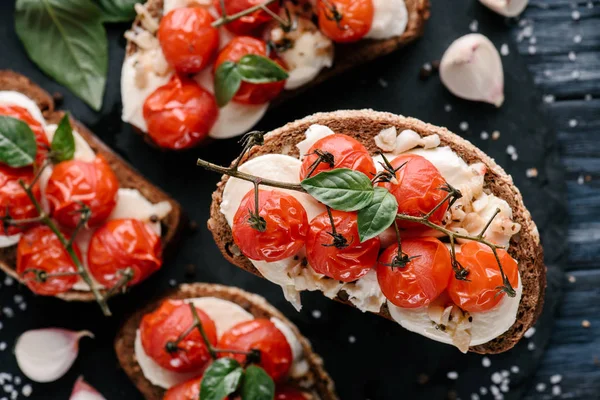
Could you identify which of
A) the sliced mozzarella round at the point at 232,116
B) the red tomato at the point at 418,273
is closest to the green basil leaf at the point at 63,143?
the sliced mozzarella round at the point at 232,116

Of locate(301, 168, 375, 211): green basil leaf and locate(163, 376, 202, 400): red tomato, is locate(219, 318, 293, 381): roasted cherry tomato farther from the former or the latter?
locate(301, 168, 375, 211): green basil leaf

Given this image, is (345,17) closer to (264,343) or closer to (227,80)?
(227,80)

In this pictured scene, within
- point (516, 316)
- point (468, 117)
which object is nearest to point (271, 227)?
point (516, 316)

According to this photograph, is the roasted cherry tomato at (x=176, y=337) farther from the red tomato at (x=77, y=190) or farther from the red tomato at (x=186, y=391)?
the red tomato at (x=77, y=190)

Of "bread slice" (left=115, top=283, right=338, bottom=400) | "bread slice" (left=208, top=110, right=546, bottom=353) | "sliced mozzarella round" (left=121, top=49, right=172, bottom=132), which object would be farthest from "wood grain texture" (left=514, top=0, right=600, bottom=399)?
"sliced mozzarella round" (left=121, top=49, right=172, bottom=132)

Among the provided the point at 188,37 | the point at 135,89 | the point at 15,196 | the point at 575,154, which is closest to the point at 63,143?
the point at 15,196

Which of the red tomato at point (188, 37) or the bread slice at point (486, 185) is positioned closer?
the bread slice at point (486, 185)
